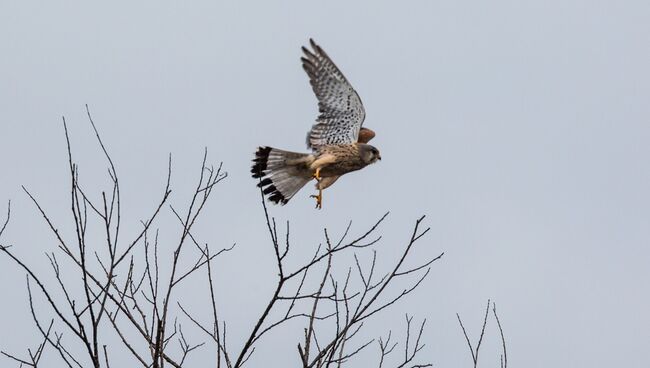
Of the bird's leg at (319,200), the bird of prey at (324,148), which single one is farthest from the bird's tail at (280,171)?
the bird's leg at (319,200)

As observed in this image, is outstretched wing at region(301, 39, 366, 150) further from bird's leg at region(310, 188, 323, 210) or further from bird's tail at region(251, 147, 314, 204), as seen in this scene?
bird's leg at region(310, 188, 323, 210)

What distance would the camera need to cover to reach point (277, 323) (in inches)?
181

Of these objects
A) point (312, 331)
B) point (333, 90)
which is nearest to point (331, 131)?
point (333, 90)

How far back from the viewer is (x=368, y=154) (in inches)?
386

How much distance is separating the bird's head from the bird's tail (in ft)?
2.20

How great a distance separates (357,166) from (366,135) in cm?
106

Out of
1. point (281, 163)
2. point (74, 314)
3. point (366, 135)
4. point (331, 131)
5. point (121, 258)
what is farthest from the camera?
point (366, 135)

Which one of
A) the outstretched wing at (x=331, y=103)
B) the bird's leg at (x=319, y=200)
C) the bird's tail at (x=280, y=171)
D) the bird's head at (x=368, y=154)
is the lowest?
the bird's leg at (x=319, y=200)

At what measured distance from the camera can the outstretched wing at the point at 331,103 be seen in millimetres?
9734

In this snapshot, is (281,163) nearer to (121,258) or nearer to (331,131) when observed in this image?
(331,131)

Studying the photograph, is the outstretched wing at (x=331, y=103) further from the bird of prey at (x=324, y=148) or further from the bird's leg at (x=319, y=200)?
the bird's leg at (x=319, y=200)

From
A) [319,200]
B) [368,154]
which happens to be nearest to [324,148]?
[368,154]

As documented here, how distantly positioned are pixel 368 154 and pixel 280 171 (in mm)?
963

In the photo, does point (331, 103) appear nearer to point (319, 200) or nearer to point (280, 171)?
point (280, 171)
